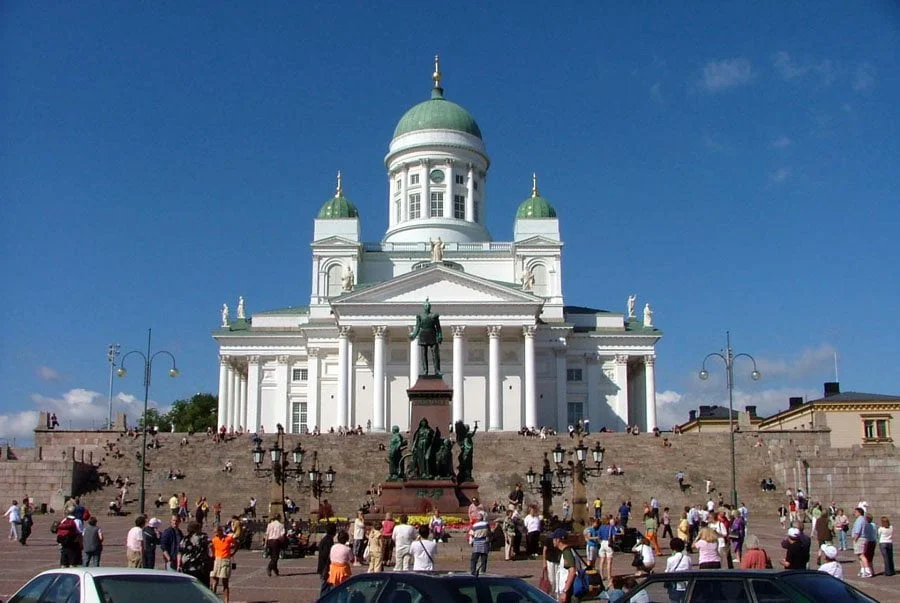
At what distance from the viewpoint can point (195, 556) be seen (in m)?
19.6

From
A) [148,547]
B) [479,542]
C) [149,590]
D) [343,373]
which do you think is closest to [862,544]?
[479,542]

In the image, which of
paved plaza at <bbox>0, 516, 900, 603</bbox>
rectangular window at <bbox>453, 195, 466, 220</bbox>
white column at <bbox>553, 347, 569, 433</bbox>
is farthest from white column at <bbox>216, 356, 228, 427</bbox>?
paved plaza at <bbox>0, 516, 900, 603</bbox>

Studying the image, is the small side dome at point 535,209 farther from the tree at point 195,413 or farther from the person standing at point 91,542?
the person standing at point 91,542

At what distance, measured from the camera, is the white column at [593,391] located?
80.3m

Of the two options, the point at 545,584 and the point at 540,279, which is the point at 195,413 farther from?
the point at 545,584

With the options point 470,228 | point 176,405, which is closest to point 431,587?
point 470,228

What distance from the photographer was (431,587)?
10711mm

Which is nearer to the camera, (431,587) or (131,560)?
(431,587)

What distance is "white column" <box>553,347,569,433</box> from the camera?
79500mm

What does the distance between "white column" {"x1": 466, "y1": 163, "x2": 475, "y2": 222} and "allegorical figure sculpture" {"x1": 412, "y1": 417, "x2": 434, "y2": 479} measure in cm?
5897

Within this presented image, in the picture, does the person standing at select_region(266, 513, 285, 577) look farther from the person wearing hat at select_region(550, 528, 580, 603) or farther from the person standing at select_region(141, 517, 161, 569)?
the person wearing hat at select_region(550, 528, 580, 603)

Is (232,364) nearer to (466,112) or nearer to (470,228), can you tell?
(470,228)

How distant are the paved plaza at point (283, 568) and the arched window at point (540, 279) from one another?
48.1 m

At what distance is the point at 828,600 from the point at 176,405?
128m
